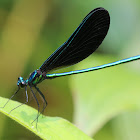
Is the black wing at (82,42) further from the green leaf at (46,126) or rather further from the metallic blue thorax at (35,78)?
the green leaf at (46,126)

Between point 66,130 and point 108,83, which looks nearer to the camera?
point 66,130

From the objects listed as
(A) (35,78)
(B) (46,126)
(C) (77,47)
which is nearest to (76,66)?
(C) (77,47)

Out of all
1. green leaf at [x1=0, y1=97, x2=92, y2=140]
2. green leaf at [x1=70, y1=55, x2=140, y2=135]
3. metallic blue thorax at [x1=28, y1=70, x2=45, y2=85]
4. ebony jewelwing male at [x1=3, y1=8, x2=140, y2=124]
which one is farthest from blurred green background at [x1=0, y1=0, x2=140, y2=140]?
green leaf at [x1=0, y1=97, x2=92, y2=140]

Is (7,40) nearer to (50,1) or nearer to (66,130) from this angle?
(50,1)

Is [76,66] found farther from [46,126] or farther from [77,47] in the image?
[46,126]

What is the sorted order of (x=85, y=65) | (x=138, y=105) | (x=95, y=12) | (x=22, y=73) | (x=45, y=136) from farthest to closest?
1. (x=22, y=73)
2. (x=85, y=65)
3. (x=138, y=105)
4. (x=95, y=12)
5. (x=45, y=136)

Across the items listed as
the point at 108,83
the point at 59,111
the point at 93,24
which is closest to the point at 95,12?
the point at 93,24
